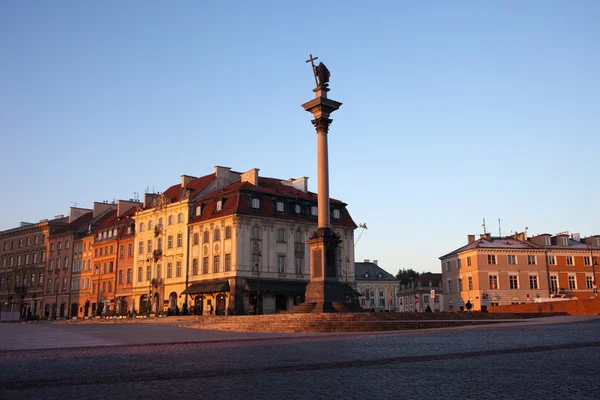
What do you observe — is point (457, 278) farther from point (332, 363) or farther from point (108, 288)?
point (332, 363)

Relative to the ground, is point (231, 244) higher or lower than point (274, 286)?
higher

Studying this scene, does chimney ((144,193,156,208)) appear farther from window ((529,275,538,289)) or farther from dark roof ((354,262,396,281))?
dark roof ((354,262,396,281))

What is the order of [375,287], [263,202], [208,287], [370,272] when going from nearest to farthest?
[208,287]
[263,202]
[375,287]
[370,272]

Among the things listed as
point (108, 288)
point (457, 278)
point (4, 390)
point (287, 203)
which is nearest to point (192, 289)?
point (287, 203)

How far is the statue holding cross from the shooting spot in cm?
4006

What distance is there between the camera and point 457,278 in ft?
281

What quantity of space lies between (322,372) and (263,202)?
176 feet

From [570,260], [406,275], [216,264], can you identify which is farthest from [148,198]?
[406,275]

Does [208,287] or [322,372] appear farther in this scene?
[208,287]

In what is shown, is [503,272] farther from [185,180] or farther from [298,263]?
[185,180]

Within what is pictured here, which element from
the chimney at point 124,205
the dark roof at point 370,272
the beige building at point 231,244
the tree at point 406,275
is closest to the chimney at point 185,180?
the beige building at point 231,244

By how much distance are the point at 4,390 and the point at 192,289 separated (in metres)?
57.1

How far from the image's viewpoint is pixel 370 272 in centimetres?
12662

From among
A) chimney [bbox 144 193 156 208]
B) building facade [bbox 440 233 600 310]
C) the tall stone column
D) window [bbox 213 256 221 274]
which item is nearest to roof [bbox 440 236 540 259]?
building facade [bbox 440 233 600 310]
